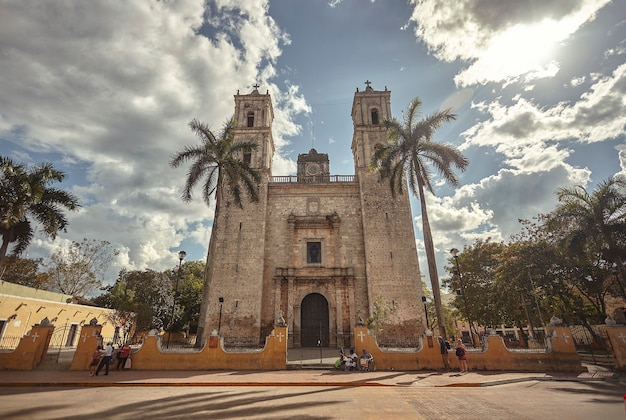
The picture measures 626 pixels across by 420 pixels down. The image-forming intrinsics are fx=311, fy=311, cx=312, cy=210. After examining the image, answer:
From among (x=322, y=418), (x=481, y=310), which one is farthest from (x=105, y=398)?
(x=481, y=310)

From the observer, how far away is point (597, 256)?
1688 cm

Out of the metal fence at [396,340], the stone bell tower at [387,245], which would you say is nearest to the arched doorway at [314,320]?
the stone bell tower at [387,245]

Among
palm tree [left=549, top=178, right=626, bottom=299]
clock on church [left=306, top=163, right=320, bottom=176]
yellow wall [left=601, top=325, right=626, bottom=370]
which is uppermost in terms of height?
clock on church [left=306, top=163, right=320, bottom=176]

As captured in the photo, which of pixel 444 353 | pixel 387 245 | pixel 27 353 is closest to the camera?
pixel 27 353

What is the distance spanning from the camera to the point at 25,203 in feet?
45.6

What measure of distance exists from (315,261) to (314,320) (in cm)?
367

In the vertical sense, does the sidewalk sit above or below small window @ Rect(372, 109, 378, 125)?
below

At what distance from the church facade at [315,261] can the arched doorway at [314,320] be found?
0.06 meters

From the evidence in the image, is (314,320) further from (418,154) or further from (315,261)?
(418,154)

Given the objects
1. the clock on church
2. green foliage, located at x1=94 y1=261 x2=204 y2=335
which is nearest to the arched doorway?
green foliage, located at x1=94 y1=261 x2=204 y2=335

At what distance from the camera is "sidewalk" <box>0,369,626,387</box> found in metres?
9.05

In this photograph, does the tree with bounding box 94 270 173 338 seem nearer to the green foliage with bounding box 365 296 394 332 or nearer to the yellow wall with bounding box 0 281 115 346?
the yellow wall with bounding box 0 281 115 346

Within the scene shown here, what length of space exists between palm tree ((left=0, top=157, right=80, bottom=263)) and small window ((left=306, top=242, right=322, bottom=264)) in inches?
509

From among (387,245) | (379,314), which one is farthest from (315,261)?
(379,314)
